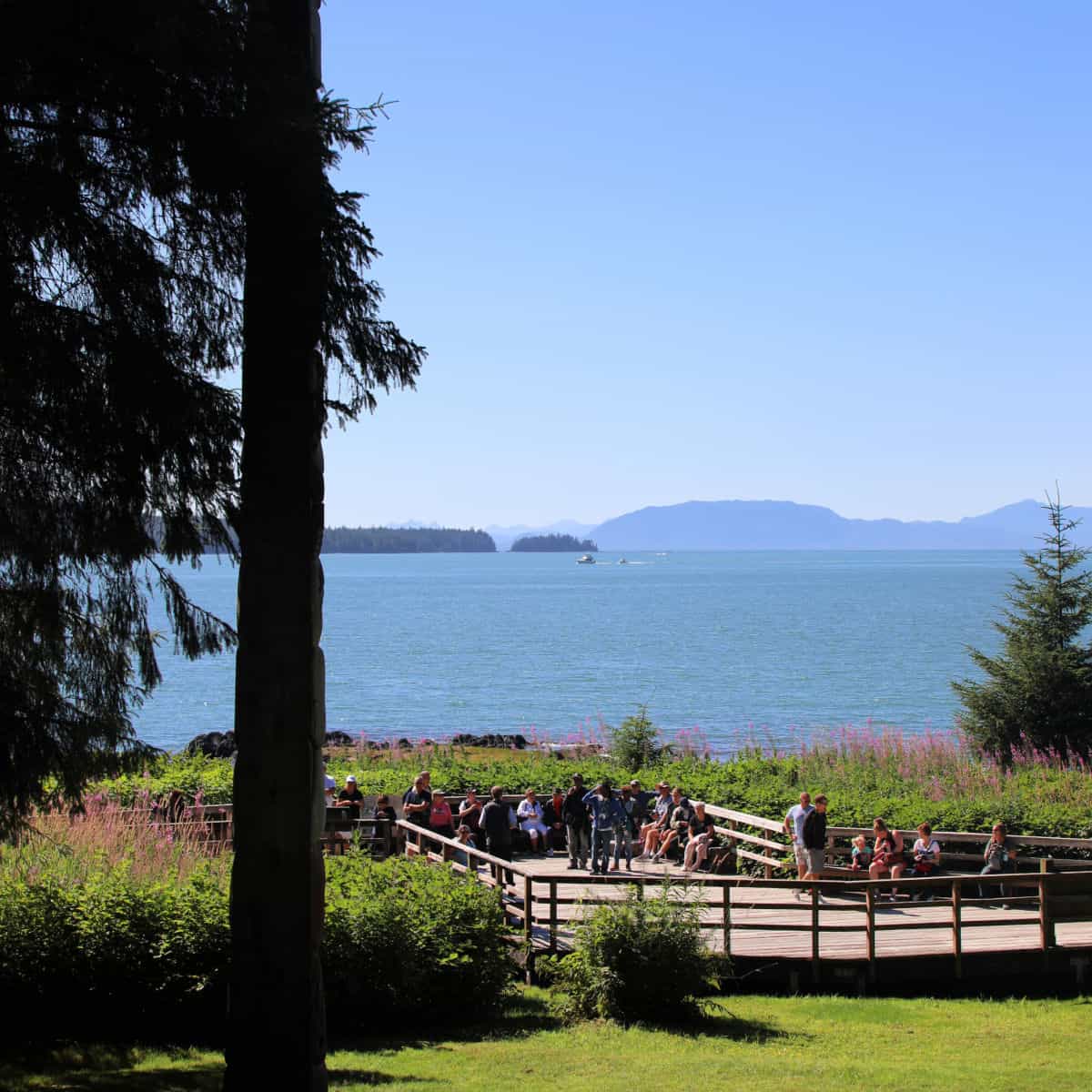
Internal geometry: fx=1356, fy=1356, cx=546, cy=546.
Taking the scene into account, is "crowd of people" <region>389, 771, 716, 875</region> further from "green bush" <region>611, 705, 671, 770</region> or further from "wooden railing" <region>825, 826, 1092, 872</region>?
"green bush" <region>611, 705, 671, 770</region>

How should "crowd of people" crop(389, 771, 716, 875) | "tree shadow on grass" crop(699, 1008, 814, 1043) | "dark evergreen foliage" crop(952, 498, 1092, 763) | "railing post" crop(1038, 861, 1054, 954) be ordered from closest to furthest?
1. "tree shadow on grass" crop(699, 1008, 814, 1043)
2. "railing post" crop(1038, 861, 1054, 954)
3. "crowd of people" crop(389, 771, 716, 875)
4. "dark evergreen foliage" crop(952, 498, 1092, 763)

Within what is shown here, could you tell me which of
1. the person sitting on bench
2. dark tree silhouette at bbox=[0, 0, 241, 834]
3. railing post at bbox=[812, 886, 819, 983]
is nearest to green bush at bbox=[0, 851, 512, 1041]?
railing post at bbox=[812, 886, 819, 983]

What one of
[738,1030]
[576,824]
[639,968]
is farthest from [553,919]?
[576,824]

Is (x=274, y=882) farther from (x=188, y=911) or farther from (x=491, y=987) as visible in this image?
(x=491, y=987)

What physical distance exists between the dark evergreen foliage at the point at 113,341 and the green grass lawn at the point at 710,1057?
11.0 ft

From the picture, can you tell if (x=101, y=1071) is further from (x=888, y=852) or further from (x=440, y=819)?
(x=888, y=852)

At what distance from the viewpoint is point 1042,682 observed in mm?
31234

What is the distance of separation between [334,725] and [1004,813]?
154 ft

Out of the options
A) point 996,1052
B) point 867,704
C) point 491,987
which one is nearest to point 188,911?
point 491,987

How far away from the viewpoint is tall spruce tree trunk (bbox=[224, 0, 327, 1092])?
7934 mm

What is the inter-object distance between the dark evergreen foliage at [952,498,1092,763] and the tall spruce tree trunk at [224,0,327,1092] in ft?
84.5

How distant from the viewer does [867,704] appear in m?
73.4

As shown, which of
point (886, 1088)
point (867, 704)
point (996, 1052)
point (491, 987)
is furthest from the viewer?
point (867, 704)

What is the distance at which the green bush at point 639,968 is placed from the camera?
1380 centimetres
